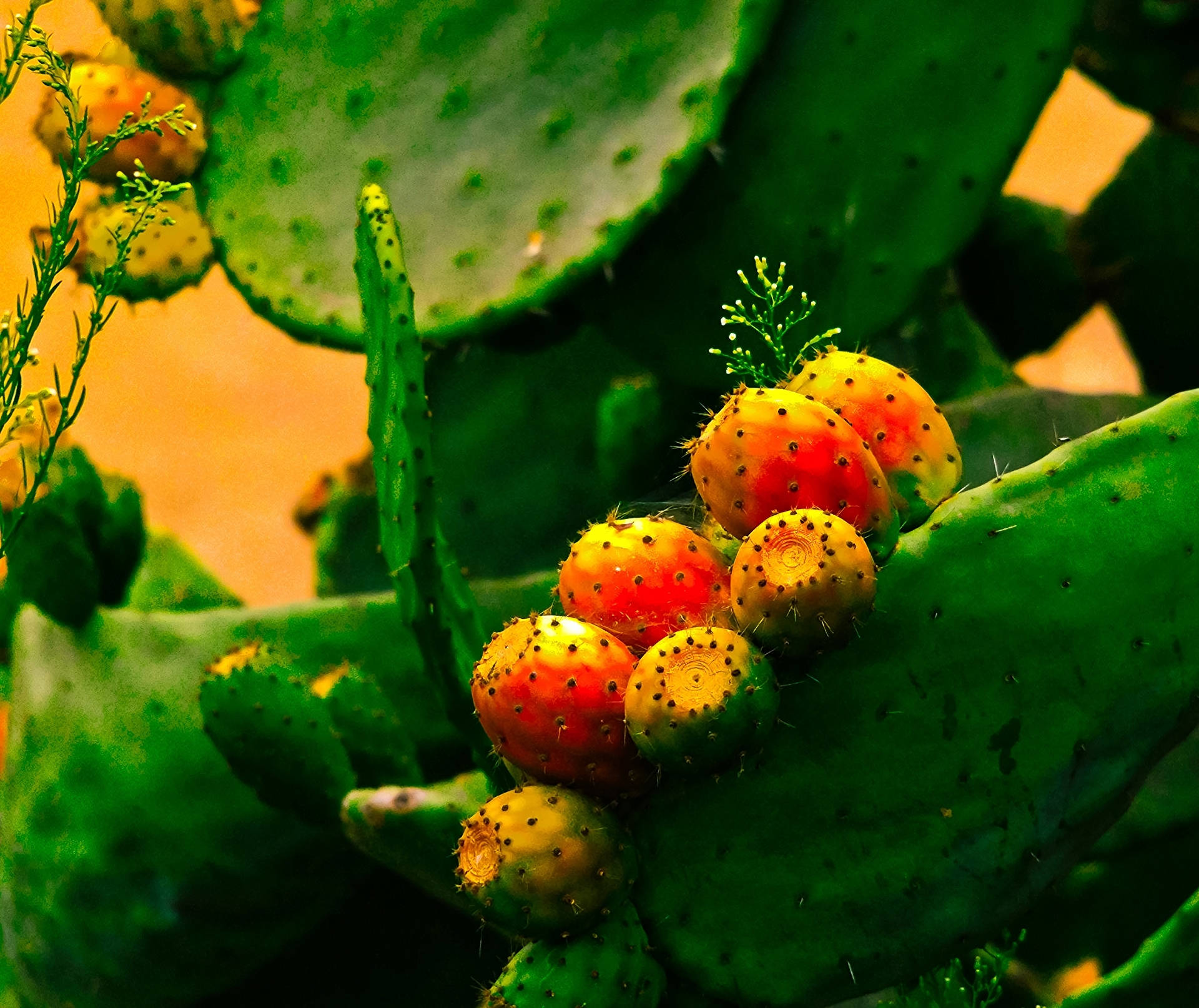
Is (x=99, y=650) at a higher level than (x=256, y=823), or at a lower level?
higher

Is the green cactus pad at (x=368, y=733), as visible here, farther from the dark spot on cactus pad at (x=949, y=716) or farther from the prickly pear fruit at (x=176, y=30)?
the prickly pear fruit at (x=176, y=30)

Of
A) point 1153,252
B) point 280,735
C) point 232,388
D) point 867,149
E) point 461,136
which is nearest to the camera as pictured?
point 280,735

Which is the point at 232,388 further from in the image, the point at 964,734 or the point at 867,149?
the point at 964,734

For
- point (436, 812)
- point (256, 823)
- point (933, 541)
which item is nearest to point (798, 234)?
point (933, 541)

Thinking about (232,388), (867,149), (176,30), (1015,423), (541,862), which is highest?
(232,388)

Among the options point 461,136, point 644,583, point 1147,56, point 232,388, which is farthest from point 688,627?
point 232,388

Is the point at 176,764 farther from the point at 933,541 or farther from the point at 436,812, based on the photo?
the point at 933,541
